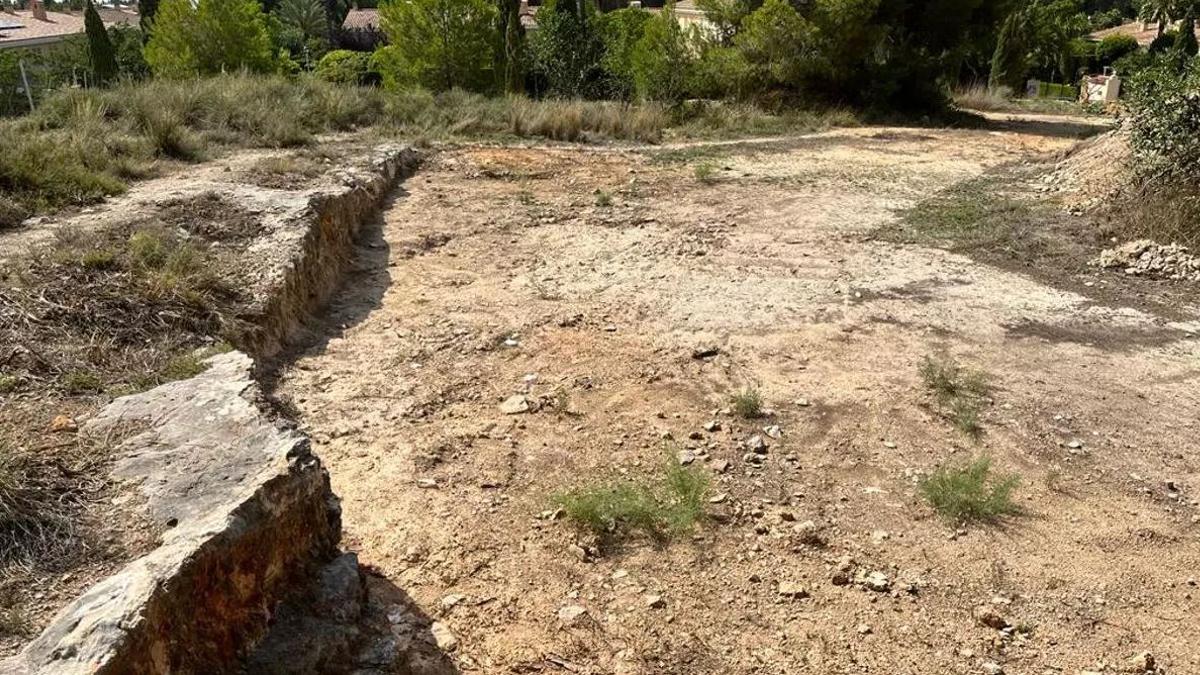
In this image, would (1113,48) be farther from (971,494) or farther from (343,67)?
(971,494)

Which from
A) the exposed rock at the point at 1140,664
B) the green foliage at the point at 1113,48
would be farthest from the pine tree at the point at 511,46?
the green foliage at the point at 1113,48

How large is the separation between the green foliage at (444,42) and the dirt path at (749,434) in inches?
457

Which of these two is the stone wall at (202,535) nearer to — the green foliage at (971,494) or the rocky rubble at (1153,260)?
the green foliage at (971,494)

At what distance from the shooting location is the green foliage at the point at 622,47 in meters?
18.1

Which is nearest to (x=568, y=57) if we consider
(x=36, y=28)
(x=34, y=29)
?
(x=34, y=29)

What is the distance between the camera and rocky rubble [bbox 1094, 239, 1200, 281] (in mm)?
6656

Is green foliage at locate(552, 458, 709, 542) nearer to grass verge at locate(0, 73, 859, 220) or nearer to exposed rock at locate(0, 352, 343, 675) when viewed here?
exposed rock at locate(0, 352, 343, 675)

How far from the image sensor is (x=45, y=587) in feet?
7.52

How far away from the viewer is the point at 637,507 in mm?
3701

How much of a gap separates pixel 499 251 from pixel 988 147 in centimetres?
901

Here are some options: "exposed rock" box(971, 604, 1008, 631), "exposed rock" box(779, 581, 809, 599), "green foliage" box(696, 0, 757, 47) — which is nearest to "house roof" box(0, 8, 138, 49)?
"green foliage" box(696, 0, 757, 47)

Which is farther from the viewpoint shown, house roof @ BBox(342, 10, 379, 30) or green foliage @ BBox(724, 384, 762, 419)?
house roof @ BBox(342, 10, 379, 30)

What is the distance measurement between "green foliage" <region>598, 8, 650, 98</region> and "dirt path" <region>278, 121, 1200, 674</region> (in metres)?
10.9

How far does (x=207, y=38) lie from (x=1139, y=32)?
129 feet
